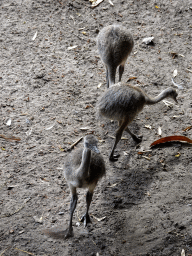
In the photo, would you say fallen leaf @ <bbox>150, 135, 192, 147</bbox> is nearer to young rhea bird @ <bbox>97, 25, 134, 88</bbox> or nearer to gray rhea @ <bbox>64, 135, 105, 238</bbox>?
young rhea bird @ <bbox>97, 25, 134, 88</bbox>

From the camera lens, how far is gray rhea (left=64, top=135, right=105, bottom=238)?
3329mm

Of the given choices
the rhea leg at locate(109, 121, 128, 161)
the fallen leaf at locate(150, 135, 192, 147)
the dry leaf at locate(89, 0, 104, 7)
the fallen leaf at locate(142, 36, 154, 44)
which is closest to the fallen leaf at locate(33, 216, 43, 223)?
the rhea leg at locate(109, 121, 128, 161)

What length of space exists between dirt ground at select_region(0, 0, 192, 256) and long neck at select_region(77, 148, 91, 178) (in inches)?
33.8

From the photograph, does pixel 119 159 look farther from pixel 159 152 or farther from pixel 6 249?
pixel 6 249

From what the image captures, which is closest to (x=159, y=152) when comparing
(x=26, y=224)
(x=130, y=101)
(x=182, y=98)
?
(x=130, y=101)

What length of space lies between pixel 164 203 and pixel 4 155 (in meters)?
2.44

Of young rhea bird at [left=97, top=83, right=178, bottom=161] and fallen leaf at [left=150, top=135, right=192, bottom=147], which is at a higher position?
young rhea bird at [left=97, top=83, right=178, bottom=161]

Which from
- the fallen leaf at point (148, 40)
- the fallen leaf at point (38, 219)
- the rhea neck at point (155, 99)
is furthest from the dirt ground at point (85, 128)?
the rhea neck at point (155, 99)

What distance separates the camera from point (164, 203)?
4.04 metres

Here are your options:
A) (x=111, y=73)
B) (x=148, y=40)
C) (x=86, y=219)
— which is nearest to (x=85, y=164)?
(x=86, y=219)

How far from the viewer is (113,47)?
545cm

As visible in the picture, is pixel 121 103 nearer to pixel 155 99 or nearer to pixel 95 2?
pixel 155 99

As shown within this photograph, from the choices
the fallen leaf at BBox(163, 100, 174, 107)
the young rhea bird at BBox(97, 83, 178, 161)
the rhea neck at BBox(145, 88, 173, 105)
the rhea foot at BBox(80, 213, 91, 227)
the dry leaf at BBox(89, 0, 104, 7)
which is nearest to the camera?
the rhea foot at BBox(80, 213, 91, 227)

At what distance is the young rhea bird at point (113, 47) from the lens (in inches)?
214
